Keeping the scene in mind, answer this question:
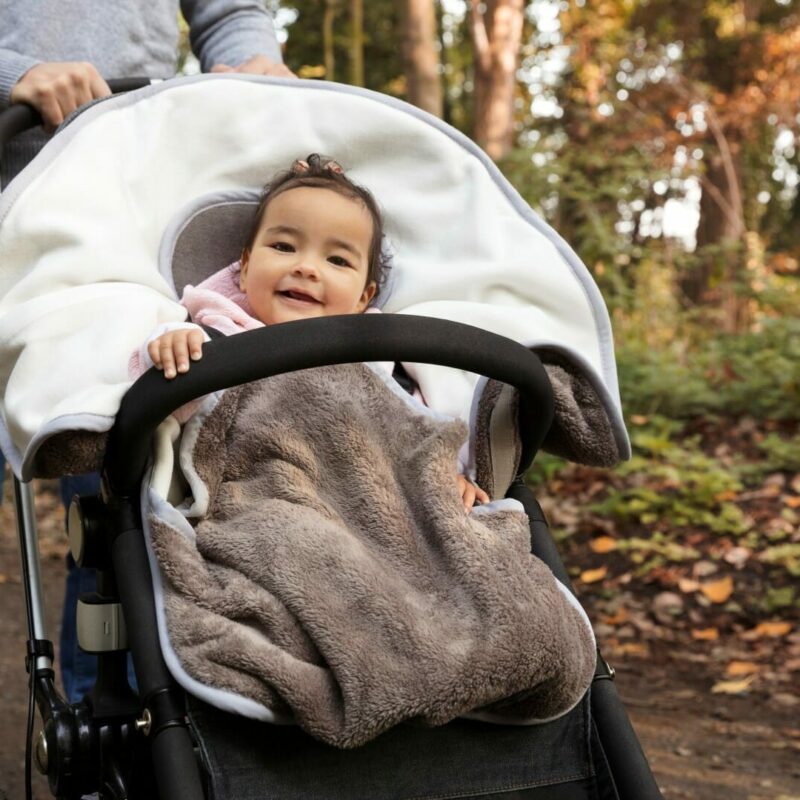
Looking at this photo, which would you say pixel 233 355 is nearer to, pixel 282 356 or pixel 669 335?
pixel 282 356

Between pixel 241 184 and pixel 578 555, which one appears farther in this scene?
pixel 578 555

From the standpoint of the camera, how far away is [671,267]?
290 inches

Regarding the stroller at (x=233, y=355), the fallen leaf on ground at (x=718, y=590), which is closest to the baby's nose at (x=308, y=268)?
the stroller at (x=233, y=355)

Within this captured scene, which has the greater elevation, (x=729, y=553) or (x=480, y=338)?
(x=480, y=338)

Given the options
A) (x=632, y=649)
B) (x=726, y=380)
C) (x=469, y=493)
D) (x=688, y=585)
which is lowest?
(x=632, y=649)

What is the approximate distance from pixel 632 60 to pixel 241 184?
333 inches

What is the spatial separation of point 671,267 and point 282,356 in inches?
242

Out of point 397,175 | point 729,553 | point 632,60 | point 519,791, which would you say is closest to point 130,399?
point 519,791

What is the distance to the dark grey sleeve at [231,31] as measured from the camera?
2.69 m

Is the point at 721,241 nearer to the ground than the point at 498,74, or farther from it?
nearer to the ground

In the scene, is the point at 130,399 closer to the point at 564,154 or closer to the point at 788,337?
the point at 788,337

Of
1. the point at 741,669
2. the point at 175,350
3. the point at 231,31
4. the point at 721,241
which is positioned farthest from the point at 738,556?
the point at 721,241

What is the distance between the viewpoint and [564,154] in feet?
24.6

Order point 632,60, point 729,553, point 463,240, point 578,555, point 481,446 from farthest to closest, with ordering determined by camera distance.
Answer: point 632,60, point 578,555, point 729,553, point 463,240, point 481,446
